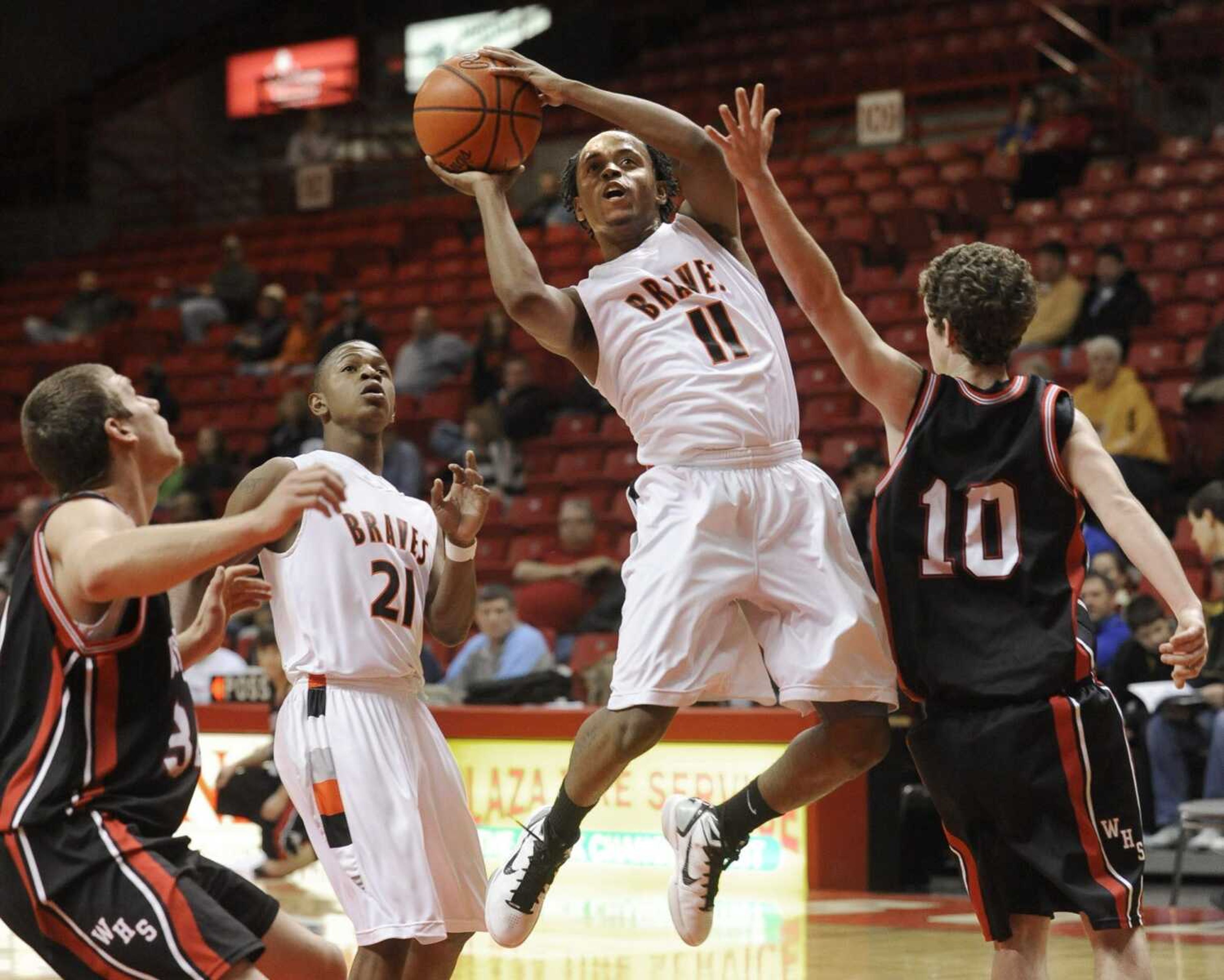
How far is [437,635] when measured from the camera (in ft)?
15.2

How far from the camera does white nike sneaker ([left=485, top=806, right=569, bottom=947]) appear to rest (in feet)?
14.4

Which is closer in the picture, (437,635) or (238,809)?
(437,635)

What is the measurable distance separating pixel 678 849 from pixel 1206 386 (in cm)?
714

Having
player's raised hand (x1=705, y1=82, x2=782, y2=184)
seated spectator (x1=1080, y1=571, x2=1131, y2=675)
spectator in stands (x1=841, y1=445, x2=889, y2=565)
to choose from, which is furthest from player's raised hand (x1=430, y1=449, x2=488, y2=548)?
seated spectator (x1=1080, y1=571, x2=1131, y2=675)

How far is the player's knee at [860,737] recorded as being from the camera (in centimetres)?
430

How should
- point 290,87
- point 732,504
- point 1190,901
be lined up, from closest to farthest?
point 732,504
point 1190,901
point 290,87

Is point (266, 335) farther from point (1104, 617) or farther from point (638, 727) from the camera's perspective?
point (638, 727)

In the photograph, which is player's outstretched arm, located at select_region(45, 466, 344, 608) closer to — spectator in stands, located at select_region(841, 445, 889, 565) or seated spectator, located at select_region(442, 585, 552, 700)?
spectator in stands, located at select_region(841, 445, 889, 565)

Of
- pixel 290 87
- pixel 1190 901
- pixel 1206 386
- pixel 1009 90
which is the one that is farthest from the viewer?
pixel 290 87

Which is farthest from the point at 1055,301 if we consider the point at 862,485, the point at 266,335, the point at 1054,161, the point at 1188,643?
the point at 1188,643

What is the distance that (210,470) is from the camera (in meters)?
13.9

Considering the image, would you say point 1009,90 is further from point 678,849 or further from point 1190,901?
point 678,849

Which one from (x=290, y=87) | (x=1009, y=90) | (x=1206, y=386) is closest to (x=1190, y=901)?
(x=1206, y=386)

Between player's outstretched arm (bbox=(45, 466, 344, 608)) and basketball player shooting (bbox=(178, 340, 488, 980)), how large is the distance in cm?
99
